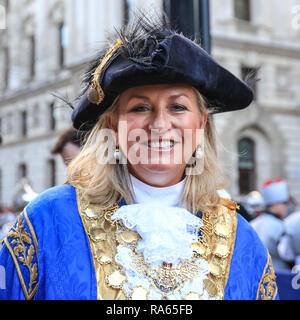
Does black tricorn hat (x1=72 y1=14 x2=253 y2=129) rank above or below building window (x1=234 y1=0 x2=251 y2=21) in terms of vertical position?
below

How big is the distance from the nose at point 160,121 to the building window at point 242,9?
17.1 m

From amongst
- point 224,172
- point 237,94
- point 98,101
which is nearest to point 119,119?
point 98,101

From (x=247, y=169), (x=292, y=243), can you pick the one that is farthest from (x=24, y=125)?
(x=292, y=243)

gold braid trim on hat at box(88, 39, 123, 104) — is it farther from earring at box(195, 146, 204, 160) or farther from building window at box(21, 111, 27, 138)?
building window at box(21, 111, 27, 138)

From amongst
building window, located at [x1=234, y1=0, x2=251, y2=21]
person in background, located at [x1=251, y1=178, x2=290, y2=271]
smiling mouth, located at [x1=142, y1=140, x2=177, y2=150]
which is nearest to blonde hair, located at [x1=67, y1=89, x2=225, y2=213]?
smiling mouth, located at [x1=142, y1=140, x2=177, y2=150]

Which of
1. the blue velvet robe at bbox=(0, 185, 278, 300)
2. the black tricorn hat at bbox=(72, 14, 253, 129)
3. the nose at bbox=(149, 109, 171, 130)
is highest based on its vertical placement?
the black tricorn hat at bbox=(72, 14, 253, 129)

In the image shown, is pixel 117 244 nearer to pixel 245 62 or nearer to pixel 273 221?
pixel 273 221

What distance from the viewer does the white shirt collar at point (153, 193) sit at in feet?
6.05

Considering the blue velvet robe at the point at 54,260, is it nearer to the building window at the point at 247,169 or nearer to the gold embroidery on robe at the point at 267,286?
the gold embroidery on robe at the point at 267,286

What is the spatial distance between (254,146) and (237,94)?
632 inches

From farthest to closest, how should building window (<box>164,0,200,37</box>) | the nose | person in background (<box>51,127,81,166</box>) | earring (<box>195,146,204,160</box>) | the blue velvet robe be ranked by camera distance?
person in background (<box>51,127,81,166</box>) → building window (<box>164,0,200,37</box>) → earring (<box>195,146,204,160</box>) → the nose → the blue velvet robe

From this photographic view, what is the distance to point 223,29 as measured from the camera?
16.8 meters

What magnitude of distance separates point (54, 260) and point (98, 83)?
667 millimetres

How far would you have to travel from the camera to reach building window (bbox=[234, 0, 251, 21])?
17.7 meters
